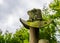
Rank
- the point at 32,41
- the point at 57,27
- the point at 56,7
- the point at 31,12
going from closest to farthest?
the point at 32,41
the point at 31,12
the point at 56,7
the point at 57,27

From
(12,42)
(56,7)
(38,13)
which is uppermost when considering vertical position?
(56,7)

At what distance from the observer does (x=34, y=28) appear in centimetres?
649

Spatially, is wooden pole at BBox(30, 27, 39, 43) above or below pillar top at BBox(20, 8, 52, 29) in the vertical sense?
below

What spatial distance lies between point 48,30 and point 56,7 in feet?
9.16

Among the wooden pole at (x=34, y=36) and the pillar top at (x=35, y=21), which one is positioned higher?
the pillar top at (x=35, y=21)

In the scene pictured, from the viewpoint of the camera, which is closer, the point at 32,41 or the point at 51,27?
the point at 32,41

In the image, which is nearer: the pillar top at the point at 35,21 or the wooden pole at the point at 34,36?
the wooden pole at the point at 34,36

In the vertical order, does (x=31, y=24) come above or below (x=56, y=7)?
below

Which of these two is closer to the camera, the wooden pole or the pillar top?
the wooden pole

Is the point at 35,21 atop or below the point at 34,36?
atop

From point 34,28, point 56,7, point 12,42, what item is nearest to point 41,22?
point 34,28

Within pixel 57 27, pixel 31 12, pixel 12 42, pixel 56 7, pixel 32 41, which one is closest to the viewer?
pixel 32 41

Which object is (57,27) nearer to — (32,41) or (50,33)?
(50,33)

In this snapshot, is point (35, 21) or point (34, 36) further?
point (35, 21)
